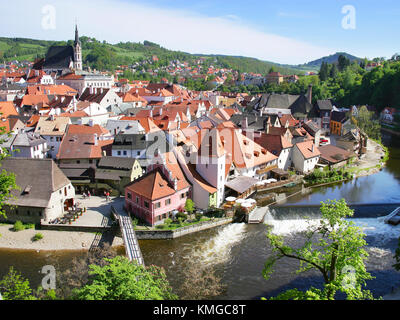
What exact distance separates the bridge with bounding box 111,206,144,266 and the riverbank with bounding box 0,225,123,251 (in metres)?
1.22

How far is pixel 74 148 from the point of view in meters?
43.2

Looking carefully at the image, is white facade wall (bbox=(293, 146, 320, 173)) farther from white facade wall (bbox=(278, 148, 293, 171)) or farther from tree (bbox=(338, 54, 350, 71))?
tree (bbox=(338, 54, 350, 71))

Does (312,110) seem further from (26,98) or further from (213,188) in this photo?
(26,98)

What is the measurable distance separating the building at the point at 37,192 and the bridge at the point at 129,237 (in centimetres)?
519

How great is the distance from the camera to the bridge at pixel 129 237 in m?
25.8

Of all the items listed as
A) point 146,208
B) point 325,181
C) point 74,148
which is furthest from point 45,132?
point 325,181

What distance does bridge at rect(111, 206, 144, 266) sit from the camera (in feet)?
84.8

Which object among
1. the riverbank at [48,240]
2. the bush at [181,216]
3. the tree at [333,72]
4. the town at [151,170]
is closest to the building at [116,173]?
the town at [151,170]

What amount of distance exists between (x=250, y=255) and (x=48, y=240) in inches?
689

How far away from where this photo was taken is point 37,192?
32.6 meters

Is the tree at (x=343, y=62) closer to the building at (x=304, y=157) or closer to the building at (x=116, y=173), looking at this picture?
the building at (x=304, y=157)

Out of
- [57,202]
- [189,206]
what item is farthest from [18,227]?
[189,206]

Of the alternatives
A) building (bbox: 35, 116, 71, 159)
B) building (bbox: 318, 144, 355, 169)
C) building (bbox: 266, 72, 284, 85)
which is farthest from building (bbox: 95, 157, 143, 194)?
building (bbox: 266, 72, 284, 85)
